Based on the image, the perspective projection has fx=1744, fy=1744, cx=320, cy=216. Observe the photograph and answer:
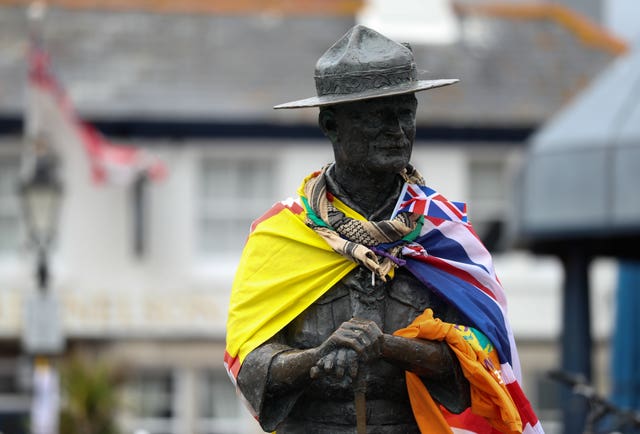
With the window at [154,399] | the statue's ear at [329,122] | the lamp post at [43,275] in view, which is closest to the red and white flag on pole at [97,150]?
the window at [154,399]

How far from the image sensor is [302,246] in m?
5.93

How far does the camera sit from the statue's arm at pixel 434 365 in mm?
5660

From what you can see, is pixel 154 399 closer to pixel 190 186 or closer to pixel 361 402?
pixel 190 186

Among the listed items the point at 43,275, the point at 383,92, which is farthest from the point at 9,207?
the point at 383,92

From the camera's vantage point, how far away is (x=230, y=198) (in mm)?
26781

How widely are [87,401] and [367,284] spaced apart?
649 inches

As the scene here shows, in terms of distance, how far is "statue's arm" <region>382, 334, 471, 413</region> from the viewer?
18.6ft

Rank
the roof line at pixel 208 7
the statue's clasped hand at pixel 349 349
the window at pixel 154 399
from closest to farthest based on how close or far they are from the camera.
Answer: the statue's clasped hand at pixel 349 349, the window at pixel 154 399, the roof line at pixel 208 7

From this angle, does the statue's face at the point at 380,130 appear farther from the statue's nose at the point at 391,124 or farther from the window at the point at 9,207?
the window at the point at 9,207

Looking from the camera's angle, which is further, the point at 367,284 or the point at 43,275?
the point at 43,275

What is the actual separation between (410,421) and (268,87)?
20.7 m

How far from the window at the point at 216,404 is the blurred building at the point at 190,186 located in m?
0.02

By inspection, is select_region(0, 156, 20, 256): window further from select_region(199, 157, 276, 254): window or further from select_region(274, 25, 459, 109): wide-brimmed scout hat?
select_region(274, 25, 459, 109): wide-brimmed scout hat

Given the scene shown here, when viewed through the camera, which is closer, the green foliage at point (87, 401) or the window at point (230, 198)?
the green foliage at point (87, 401)
